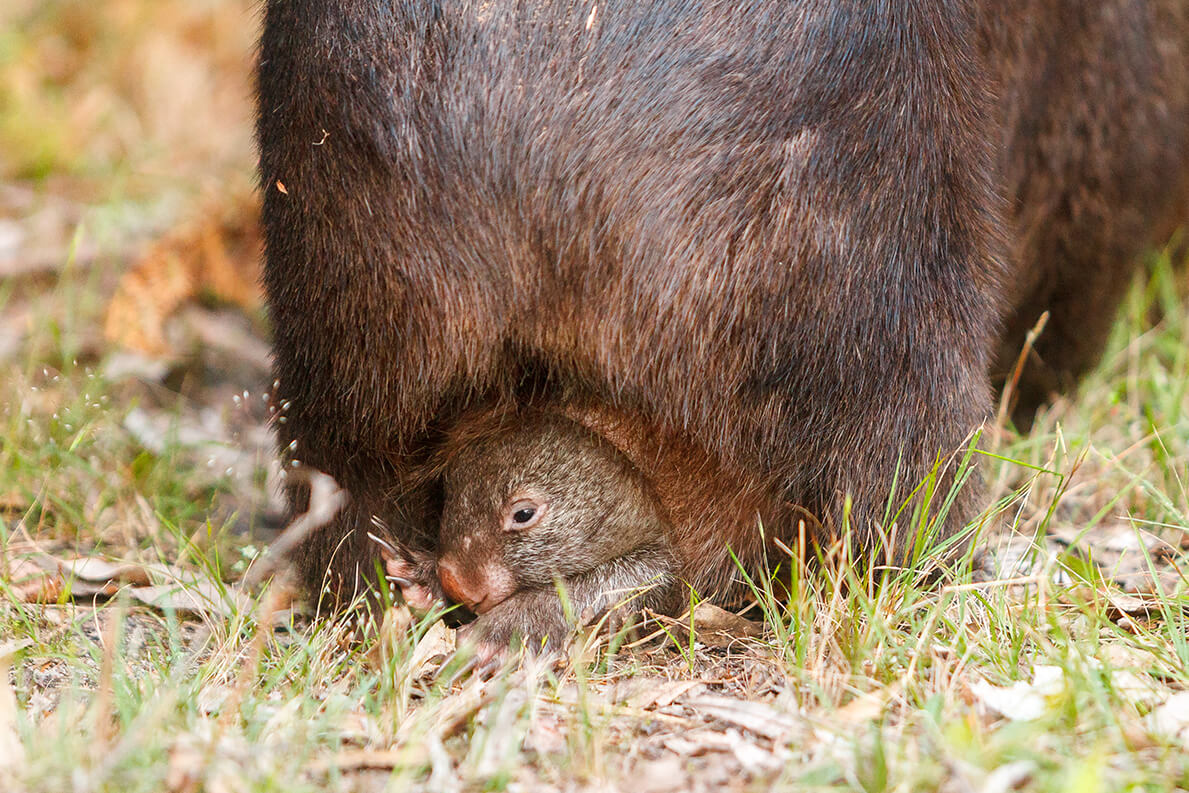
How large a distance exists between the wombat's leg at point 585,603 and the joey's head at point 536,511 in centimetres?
3

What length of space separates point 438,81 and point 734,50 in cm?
48

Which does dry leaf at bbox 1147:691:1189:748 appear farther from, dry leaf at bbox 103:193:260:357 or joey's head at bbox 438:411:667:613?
dry leaf at bbox 103:193:260:357

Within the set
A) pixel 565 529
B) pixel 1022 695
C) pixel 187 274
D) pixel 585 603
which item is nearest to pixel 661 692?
pixel 585 603

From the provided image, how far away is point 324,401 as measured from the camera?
7.61 feet

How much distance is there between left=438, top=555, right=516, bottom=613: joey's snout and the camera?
2.52m

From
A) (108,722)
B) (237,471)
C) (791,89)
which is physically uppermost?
(791,89)

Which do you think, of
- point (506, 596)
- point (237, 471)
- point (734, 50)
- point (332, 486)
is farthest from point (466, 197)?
point (237, 471)

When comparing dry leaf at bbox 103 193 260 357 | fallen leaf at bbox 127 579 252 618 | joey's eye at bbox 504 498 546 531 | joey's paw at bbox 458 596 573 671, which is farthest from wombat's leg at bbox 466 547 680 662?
dry leaf at bbox 103 193 260 357

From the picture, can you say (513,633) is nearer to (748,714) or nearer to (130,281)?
(748,714)

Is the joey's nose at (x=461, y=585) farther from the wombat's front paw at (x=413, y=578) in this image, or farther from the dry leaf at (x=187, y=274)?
the dry leaf at (x=187, y=274)

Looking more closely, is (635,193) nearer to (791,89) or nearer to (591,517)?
(791,89)

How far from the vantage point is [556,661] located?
232cm

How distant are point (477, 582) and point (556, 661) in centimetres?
29

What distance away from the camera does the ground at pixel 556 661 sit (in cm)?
172
